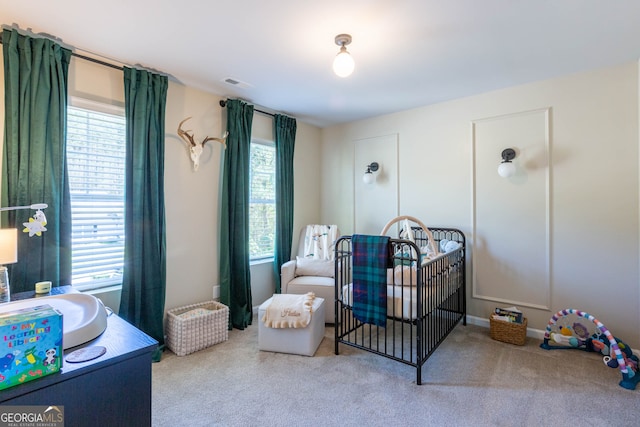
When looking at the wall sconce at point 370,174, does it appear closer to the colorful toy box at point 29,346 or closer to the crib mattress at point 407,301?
the crib mattress at point 407,301

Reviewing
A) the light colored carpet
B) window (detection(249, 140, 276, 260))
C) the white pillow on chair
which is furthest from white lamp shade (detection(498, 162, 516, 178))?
window (detection(249, 140, 276, 260))

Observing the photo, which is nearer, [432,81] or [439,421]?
[439,421]

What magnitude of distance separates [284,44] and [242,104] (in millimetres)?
1200

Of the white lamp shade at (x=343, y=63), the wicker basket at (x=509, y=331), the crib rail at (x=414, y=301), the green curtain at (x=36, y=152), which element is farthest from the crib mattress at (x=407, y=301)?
the green curtain at (x=36, y=152)

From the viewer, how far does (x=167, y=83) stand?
8.48 feet

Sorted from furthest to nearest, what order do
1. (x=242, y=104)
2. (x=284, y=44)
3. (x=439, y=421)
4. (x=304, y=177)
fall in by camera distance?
(x=304, y=177), (x=242, y=104), (x=284, y=44), (x=439, y=421)

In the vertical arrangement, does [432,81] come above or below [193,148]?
above

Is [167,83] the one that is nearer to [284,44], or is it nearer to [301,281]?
[284,44]

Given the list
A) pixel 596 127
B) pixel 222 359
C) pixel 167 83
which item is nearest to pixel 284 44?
pixel 167 83

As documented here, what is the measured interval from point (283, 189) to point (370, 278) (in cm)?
181

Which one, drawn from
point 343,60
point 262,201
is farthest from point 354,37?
point 262,201

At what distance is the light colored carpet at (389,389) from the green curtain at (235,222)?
55 cm

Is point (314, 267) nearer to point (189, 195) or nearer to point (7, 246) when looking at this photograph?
point (189, 195)

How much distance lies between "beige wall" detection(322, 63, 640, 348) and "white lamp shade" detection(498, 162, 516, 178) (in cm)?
19
